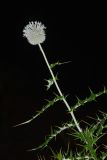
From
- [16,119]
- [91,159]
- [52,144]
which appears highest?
[16,119]

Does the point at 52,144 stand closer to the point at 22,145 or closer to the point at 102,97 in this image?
the point at 22,145

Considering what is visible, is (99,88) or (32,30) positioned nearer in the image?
(32,30)

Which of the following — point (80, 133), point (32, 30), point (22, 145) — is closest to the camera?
point (80, 133)

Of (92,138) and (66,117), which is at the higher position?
(66,117)

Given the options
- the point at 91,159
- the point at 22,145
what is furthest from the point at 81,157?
the point at 22,145

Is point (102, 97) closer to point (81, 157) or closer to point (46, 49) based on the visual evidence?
point (46, 49)

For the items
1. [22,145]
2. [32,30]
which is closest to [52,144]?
[22,145]

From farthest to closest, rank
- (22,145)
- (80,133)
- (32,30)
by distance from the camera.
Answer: (22,145) < (32,30) < (80,133)
